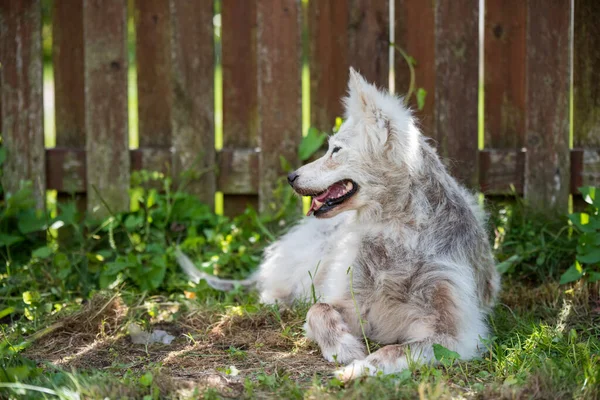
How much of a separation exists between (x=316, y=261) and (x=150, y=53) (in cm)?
196

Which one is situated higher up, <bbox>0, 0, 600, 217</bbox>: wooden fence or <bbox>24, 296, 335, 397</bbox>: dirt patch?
<bbox>0, 0, 600, 217</bbox>: wooden fence

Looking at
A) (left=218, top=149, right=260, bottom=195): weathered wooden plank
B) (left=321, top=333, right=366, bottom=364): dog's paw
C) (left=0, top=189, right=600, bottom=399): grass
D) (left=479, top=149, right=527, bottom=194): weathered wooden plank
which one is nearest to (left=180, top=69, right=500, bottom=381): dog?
(left=321, top=333, right=366, bottom=364): dog's paw

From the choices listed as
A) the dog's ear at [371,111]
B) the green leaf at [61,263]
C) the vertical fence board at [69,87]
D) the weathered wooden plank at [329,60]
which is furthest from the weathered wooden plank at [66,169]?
the dog's ear at [371,111]

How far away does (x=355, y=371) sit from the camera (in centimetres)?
325

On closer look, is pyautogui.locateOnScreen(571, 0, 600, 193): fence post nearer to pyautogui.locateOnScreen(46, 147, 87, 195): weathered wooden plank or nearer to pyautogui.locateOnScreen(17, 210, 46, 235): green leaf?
pyautogui.locateOnScreen(46, 147, 87, 195): weathered wooden plank

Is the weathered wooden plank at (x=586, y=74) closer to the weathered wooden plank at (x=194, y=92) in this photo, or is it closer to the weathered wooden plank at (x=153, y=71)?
the weathered wooden plank at (x=194, y=92)

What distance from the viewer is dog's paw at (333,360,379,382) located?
3.22m

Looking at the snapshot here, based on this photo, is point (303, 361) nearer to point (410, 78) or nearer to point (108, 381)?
point (108, 381)

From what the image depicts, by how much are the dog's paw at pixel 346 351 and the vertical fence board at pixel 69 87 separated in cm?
253

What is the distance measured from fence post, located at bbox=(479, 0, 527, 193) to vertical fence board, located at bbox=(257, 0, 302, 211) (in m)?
1.27

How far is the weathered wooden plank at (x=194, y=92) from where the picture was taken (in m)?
5.20

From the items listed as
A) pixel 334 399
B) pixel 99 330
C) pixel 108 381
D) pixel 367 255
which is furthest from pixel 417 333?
pixel 99 330

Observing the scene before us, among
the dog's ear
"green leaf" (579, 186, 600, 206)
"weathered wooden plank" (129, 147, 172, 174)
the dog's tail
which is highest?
the dog's ear

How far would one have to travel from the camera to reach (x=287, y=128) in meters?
5.31
